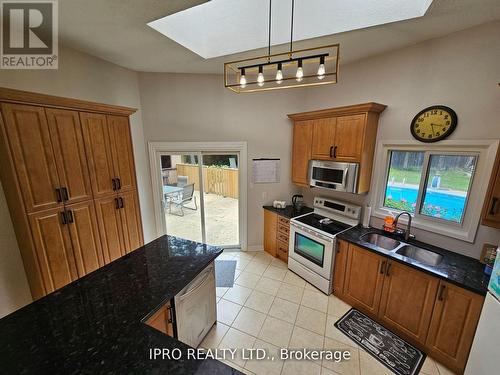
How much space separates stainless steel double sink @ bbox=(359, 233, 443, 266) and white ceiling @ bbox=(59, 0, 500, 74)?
225 cm

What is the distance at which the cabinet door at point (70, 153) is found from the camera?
1847 mm

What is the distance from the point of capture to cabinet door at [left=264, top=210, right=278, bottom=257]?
11.7ft

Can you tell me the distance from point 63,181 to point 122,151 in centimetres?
72

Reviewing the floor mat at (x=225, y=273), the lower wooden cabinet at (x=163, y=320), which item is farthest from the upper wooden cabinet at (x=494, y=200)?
the floor mat at (x=225, y=273)

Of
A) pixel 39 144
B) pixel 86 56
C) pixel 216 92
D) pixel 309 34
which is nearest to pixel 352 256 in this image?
pixel 309 34

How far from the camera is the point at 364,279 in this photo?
2387mm

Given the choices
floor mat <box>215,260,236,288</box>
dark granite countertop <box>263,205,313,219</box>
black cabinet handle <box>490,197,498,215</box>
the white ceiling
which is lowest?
floor mat <box>215,260,236,288</box>

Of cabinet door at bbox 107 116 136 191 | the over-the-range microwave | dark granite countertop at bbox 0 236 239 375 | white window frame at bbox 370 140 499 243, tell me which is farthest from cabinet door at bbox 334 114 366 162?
cabinet door at bbox 107 116 136 191

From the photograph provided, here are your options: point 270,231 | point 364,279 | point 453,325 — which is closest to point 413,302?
point 453,325

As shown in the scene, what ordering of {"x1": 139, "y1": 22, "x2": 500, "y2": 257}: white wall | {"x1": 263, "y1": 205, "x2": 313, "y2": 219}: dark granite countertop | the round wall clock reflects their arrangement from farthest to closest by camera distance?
1. {"x1": 263, "y1": 205, "x2": 313, "y2": 219}: dark granite countertop
2. the round wall clock
3. {"x1": 139, "y1": 22, "x2": 500, "y2": 257}: white wall

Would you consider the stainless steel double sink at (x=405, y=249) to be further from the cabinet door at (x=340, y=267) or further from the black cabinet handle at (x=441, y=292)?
the black cabinet handle at (x=441, y=292)

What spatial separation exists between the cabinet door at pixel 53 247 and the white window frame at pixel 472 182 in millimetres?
3579

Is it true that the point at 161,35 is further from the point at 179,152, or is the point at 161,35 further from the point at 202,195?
the point at 202,195

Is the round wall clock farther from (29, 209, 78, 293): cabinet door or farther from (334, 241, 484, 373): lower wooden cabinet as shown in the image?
(29, 209, 78, 293): cabinet door
